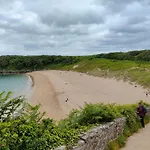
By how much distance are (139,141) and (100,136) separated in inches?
151

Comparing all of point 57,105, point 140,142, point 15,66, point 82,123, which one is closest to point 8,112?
point 82,123

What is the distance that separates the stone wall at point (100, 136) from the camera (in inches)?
396

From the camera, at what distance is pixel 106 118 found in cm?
1338

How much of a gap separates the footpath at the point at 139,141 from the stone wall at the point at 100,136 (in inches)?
25.4

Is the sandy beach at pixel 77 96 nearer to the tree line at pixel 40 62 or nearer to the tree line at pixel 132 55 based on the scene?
the tree line at pixel 132 55

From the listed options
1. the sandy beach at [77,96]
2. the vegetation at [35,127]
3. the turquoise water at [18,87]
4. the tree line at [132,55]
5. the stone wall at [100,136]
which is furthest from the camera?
the tree line at [132,55]

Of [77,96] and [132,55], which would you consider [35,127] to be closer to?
[77,96]

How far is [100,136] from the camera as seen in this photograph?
38.0 feet

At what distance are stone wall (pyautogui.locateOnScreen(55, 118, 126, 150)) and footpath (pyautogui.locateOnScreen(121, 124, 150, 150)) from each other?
2.11 ft

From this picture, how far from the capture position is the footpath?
45.0ft

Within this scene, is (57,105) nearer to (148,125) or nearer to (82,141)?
(148,125)

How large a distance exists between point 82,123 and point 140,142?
3.68 m

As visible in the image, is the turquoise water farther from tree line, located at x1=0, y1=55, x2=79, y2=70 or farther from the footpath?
tree line, located at x1=0, y1=55, x2=79, y2=70

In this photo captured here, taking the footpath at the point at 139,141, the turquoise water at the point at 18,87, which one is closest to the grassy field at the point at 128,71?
the turquoise water at the point at 18,87
